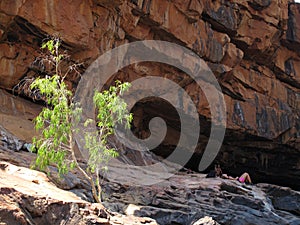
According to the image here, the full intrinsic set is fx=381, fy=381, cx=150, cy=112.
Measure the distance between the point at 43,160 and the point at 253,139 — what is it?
19.1 meters

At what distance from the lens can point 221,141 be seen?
87.1ft

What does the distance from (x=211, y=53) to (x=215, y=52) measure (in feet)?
0.98

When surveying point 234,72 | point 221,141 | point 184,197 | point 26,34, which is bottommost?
point 184,197

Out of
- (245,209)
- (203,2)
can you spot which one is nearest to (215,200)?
(245,209)

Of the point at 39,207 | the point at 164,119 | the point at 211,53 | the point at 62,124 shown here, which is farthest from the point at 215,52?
the point at 39,207

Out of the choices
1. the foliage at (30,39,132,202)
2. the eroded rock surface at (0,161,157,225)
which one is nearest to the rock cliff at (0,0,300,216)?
the foliage at (30,39,132,202)

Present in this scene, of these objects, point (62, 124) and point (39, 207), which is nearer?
point (39, 207)

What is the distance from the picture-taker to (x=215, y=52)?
71.8ft

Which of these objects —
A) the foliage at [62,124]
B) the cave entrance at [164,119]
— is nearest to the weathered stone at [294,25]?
the cave entrance at [164,119]

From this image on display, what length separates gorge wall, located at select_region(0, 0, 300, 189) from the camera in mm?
16516

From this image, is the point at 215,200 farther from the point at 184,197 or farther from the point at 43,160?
the point at 43,160

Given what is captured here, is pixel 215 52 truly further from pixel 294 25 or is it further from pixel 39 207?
pixel 39 207

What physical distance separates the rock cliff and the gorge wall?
0.05 meters

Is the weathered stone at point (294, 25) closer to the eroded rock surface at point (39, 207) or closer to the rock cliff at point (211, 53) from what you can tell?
the rock cliff at point (211, 53)
